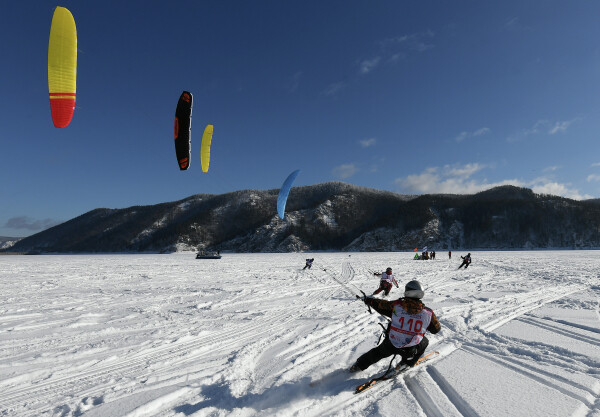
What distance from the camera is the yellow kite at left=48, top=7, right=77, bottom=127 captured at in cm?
1080

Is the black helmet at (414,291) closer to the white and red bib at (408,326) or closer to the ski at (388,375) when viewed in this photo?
the white and red bib at (408,326)

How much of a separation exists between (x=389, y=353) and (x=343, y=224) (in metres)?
105

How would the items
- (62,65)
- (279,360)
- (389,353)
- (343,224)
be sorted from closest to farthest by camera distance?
1. (389,353)
2. (279,360)
3. (62,65)
4. (343,224)

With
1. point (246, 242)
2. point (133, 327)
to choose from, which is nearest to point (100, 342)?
point (133, 327)

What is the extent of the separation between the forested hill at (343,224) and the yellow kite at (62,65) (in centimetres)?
7486

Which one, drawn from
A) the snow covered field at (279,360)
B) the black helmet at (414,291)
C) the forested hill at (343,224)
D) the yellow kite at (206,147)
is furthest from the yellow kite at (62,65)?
the forested hill at (343,224)

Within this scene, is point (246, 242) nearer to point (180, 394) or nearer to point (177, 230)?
point (177, 230)

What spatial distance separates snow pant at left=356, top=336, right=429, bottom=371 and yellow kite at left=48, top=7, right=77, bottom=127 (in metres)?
13.0

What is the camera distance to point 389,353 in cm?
368

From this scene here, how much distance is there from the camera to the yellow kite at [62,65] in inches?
425

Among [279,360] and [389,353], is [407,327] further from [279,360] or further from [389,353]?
[279,360]

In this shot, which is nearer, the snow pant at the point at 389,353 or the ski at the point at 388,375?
the ski at the point at 388,375

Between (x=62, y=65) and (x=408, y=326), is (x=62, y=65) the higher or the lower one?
the higher one

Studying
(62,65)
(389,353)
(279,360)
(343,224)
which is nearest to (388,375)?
(389,353)
